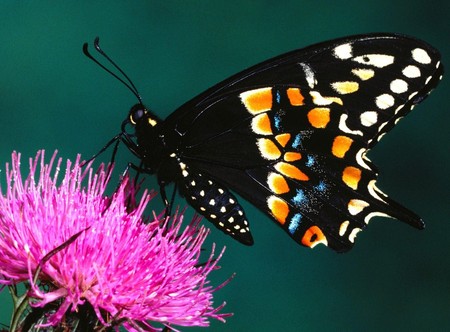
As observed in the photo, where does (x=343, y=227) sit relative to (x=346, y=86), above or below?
below

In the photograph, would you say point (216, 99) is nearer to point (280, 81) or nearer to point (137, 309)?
point (280, 81)

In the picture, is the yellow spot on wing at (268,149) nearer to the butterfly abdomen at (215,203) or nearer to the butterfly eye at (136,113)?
the butterfly abdomen at (215,203)

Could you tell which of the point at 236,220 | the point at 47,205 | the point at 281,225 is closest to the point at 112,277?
the point at 47,205

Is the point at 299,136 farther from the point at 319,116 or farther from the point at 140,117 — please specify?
the point at 140,117

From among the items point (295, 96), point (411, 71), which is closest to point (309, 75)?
point (295, 96)

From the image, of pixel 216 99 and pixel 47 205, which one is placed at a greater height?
pixel 216 99

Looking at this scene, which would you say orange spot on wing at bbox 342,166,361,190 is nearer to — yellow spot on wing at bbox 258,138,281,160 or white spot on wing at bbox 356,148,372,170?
white spot on wing at bbox 356,148,372,170

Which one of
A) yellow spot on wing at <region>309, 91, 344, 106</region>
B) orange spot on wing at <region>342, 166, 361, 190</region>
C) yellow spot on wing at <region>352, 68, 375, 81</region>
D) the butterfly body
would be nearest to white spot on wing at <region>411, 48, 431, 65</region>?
the butterfly body
